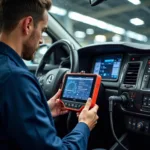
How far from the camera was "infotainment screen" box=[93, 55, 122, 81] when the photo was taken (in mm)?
1997

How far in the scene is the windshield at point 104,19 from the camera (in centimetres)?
241

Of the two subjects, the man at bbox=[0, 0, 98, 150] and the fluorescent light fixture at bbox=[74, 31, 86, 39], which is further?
the fluorescent light fixture at bbox=[74, 31, 86, 39]

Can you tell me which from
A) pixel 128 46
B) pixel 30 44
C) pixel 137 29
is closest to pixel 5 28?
pixel 30 44

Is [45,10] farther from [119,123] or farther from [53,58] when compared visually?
[53,58]

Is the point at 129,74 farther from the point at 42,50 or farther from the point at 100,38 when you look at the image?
the point at 42,50

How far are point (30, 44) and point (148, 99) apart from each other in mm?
749

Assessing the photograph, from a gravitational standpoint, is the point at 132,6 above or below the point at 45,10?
above

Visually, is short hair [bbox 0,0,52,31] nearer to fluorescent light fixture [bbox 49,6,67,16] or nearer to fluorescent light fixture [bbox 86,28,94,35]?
fluorescent light fixture [bbox 49,6,67,16]

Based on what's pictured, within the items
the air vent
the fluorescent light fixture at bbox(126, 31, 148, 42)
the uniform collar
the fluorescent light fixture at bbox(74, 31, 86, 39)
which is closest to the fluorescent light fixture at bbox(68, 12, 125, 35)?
the fluorescent light fixture at bbox(74, 31, 86, 39)

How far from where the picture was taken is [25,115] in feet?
3.07

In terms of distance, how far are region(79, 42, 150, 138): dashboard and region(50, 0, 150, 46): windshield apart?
259mm

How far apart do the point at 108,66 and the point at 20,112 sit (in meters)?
1.24

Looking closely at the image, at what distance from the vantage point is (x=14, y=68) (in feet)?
3.16

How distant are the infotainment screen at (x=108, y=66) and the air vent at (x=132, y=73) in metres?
0.14
